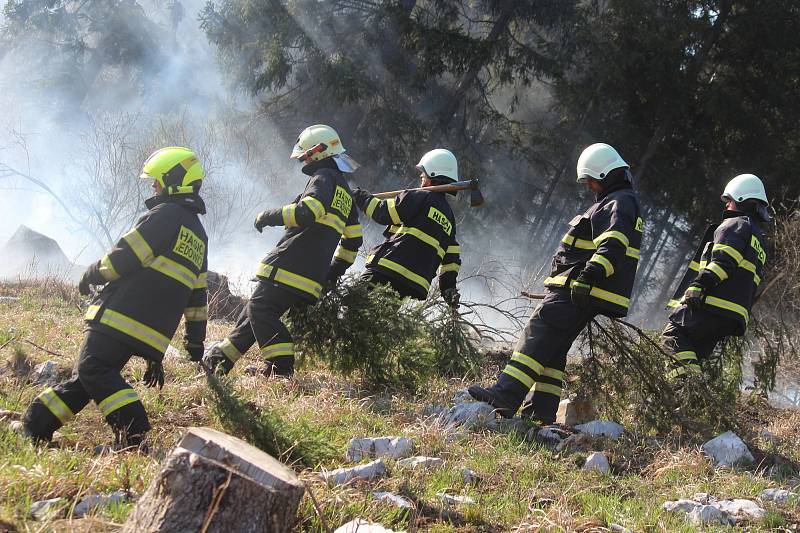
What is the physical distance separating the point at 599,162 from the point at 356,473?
3.02 meters

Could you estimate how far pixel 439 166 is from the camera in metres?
6.25

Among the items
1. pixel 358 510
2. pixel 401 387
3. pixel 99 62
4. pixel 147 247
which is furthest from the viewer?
pixel 99 62

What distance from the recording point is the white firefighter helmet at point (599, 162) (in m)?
5.27

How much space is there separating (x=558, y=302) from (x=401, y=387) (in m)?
1.28

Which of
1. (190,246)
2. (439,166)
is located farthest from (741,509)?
(439,166)

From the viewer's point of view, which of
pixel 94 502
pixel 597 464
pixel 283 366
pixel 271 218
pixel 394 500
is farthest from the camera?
pixel 271 218

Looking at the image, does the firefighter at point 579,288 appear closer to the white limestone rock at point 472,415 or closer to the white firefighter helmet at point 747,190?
the white limestone rock at point 472,415

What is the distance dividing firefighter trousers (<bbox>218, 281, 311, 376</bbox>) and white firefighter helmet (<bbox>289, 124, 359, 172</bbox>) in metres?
0.99

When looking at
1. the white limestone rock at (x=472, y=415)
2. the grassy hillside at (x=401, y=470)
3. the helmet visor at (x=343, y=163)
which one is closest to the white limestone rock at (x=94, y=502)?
the grassy hillside at (x=401, y=470)

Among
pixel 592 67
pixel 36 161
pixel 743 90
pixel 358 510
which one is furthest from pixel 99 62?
pixel 358 510

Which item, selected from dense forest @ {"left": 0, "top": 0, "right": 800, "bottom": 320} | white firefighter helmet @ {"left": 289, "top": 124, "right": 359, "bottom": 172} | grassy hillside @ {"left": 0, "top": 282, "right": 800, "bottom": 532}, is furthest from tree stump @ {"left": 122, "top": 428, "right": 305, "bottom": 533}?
dense forest @ {"left": 0, "top": 0, "right": 800, "bottom": 320}

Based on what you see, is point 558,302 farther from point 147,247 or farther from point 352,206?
point 147,247

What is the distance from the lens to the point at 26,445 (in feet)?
10.8

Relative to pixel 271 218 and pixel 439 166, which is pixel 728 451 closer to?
pixel 439 166
